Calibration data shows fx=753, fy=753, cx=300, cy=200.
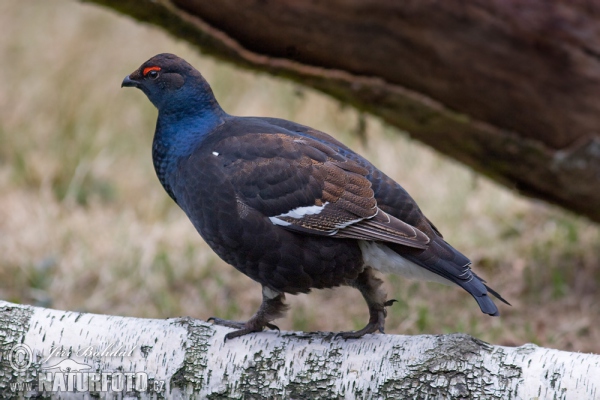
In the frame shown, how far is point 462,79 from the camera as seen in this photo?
4418mm

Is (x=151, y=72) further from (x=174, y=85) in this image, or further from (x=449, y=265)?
(x=449, y=265)

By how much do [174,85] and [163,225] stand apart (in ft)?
9.61

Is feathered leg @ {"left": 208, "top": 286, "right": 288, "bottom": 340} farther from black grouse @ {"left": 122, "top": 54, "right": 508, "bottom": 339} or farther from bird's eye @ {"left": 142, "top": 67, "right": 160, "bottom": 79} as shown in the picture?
bird's eye @ {"left": 142, "top": 67, "right": 160, "bottom": 79}

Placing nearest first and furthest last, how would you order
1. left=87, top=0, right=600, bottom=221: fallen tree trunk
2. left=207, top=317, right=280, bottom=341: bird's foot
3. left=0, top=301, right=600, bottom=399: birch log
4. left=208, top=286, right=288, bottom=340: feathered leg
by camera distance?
1. left=0, top=301, right=600, bottom=399: birch log
2. left=207, top=317, right=280, bottom=341: bird's foot
3. left=208, top=286, right=288, bottom=340: feathered leg
4. left=87, top=0, right=600, bottom=221: fallen tree trunk

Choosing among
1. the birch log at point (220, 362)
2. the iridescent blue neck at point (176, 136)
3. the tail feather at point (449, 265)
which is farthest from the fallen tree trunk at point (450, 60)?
the birch log at point (220, 362)

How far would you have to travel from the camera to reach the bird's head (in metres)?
3.44

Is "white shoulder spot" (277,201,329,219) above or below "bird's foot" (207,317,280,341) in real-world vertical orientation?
above

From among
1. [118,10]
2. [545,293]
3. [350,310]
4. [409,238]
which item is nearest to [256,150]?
[409,238]

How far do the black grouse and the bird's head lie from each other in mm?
267

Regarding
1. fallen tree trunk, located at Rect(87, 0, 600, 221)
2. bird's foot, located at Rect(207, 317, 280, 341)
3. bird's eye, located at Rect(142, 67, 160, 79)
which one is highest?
fallen tree trunk, located at Rect(87, 0, 600, 221)

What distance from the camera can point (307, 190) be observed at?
3.12m

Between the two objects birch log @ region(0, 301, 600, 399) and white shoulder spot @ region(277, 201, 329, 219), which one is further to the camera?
white shoulder spot @ region(277, 201, 329, 219)

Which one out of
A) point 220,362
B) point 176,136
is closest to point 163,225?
point 176,136

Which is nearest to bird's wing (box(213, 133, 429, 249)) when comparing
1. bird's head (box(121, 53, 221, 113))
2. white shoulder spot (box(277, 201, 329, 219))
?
white shoulder spot (box(277, 201, 329, 219))
